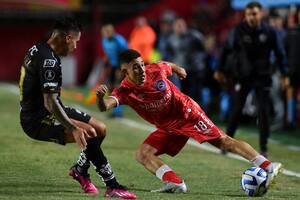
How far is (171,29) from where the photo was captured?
21.1 m

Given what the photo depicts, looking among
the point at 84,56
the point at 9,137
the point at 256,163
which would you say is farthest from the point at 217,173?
the point at 84,56

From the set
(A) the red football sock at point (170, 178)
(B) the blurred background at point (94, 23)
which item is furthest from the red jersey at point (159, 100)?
(B) the blurred background at point (94, 23)

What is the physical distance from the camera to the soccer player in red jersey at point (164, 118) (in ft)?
30.7

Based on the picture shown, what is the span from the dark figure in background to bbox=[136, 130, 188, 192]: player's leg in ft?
10.6

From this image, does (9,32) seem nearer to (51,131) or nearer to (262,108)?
(262,108)

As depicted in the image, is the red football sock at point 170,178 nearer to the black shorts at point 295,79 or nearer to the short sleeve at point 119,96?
the short sleeve at point 119,96

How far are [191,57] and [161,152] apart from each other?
9.75m

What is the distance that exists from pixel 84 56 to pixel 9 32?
278 centimetres

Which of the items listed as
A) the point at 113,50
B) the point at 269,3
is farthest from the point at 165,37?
the point at 269,3

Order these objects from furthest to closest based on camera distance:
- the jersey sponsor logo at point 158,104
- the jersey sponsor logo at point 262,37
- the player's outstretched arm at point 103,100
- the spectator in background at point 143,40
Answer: the spectator in background at point 143,40 < the jersey sponsor logo at point 262,37 < the jersey sponsor logo at point 158,104 < the player's outstretched arm at point 103,100

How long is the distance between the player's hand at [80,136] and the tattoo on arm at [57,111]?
2.4 inches

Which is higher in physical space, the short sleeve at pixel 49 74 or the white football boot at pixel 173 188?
the short sleeve at pixel 49 74

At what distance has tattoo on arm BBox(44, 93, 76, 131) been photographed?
27.5ft

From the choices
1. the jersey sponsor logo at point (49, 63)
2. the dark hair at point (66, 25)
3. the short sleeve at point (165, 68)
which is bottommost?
the short sleeve at point (165, 68)
